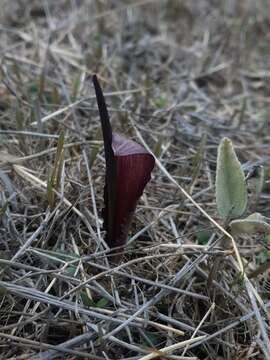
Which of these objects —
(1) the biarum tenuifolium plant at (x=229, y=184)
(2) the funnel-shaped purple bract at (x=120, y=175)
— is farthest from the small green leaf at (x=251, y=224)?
(2) the funnel-shaped purple bract at (x=120, y=175)

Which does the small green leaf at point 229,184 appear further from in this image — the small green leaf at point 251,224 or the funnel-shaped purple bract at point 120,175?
the funnel-shaped purple bract at point 120,175

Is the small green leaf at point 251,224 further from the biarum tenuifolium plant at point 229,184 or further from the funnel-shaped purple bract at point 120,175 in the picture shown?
the funnel-shaped purple bract at point 120,175

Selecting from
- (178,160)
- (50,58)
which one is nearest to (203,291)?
(178,160)

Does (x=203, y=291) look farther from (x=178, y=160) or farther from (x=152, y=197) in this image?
(x=178, y=160)

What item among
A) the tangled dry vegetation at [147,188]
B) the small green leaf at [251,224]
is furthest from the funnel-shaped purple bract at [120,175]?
the small green leaf at [251,224]

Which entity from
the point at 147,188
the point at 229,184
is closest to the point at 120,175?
the point at 229,184

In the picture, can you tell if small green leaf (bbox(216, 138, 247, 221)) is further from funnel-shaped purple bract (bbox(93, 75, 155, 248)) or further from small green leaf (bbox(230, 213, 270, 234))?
funnel-shaped purple bract (bbox(93, 75, 155, 248))
